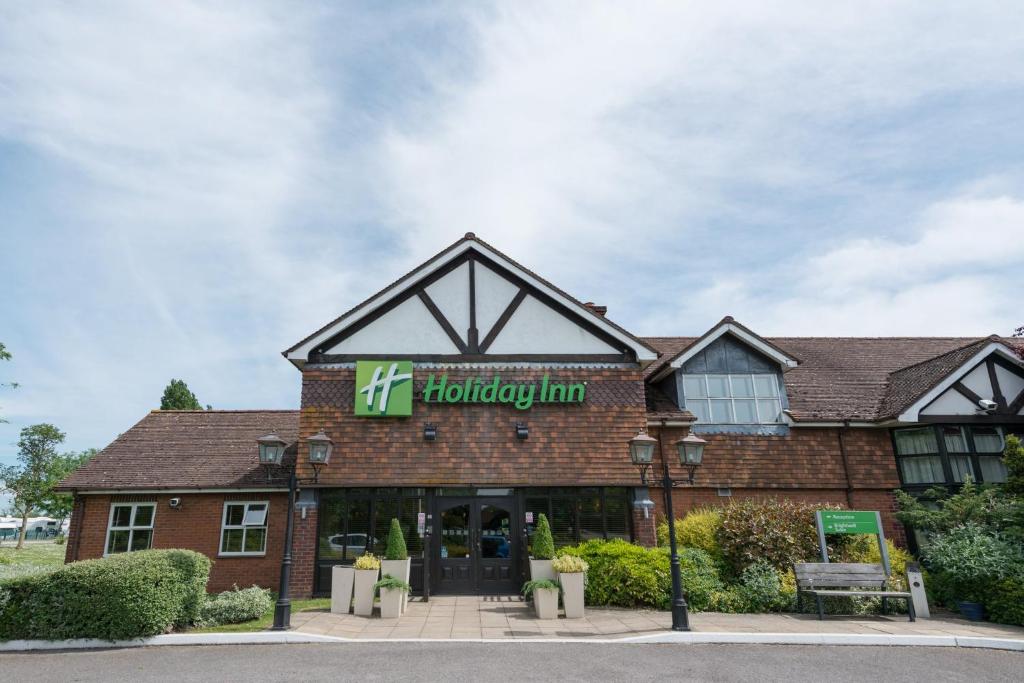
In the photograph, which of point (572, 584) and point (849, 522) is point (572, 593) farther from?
point (849, 522)

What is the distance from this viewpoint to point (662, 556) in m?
12.1

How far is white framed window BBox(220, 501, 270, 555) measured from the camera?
15516mm

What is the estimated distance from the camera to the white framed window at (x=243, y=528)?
50.9 ft

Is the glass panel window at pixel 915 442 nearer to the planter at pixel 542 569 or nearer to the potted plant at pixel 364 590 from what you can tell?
the planter at pixel 542 569

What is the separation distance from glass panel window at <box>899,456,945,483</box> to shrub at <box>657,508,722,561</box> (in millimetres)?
5531

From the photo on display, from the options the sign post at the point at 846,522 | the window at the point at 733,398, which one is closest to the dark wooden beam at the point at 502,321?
the window at the point at 733,398

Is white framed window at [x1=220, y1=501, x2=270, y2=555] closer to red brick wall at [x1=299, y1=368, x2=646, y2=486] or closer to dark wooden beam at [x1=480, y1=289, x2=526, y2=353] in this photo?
red brick wall at [x1=299, y1=368, x2=646, y2=486]

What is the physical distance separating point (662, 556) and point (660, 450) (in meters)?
3.83

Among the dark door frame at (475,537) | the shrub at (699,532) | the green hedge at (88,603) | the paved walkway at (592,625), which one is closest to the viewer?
the green hedge at (88,603)

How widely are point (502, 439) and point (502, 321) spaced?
10.1 feet

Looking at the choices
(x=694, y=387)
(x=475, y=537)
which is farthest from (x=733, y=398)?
(x=475, y=537)

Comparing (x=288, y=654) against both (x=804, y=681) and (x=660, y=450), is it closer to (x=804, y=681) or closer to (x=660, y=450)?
(x=804, y=681)

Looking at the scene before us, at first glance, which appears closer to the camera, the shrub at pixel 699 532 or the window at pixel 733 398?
the shrub at pixel 699 532

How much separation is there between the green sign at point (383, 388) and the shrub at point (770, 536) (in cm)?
795
